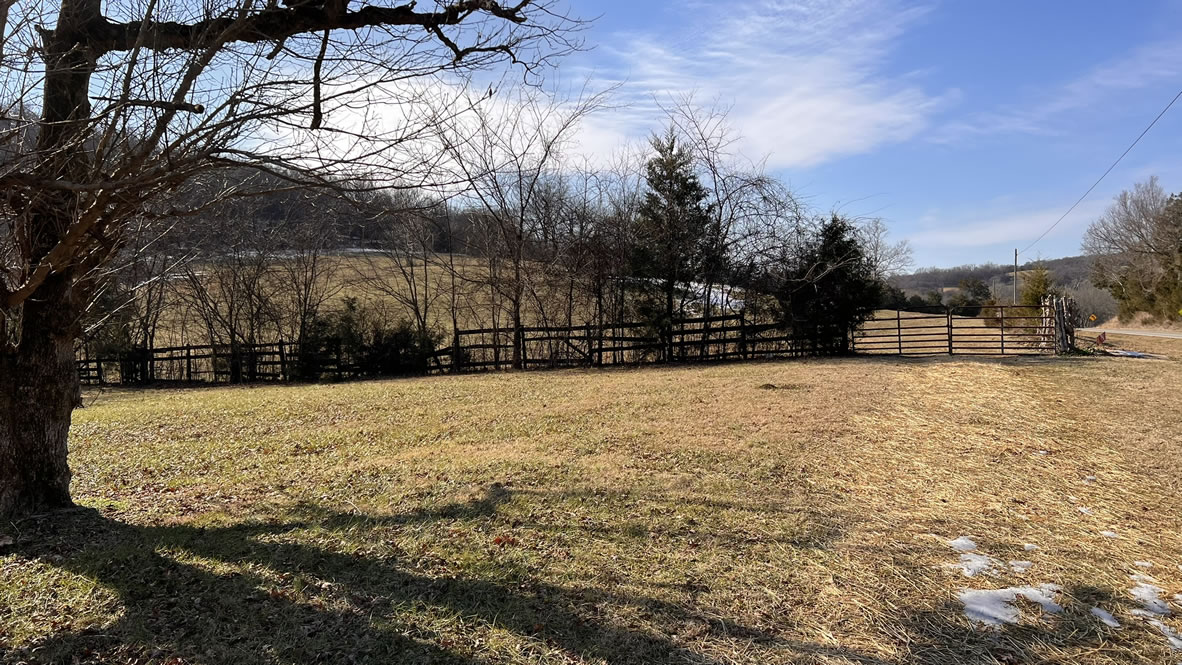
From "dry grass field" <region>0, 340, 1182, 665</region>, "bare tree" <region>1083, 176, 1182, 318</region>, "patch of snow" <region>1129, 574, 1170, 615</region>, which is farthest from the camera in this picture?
"bare tree" <region>1083, 176, 1182, 318</region>

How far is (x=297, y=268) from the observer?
19750 millimetres

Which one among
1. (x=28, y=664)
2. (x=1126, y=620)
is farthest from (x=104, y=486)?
(x=1126, y=620)

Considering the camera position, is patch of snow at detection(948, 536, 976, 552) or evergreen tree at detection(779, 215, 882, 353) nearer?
patch of snow at detection(948, 536, 976, 552)

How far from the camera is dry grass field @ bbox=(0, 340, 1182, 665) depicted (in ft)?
9.23

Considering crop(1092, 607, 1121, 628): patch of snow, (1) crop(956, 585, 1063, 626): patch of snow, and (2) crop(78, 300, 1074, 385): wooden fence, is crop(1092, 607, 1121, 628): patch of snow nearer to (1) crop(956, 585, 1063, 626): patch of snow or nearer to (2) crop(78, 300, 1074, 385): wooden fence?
(1) crop(956, 585, 1063, 626): patch of snow

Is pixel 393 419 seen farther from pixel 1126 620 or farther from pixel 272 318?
pixel 272 318

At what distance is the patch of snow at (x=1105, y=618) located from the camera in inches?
115

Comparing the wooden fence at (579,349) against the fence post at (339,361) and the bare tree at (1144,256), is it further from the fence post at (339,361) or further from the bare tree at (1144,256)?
the bare tree at (1144,256)

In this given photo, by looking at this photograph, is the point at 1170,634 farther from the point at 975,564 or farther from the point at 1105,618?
the point at 975,564

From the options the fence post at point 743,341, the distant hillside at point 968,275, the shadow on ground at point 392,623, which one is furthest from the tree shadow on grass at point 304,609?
the distant hillside at point 968,275

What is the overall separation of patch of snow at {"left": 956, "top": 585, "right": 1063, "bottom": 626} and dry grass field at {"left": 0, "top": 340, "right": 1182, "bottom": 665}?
0.06ft

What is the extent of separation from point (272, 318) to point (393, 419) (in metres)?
13.1


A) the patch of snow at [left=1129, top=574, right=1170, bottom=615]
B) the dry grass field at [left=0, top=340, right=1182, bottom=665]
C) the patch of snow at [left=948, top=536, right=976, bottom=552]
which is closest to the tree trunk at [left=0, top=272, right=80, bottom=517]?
the dry grass field at [left=0, top=340, right=1182, bottom=665]

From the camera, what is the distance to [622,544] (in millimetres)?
3893
